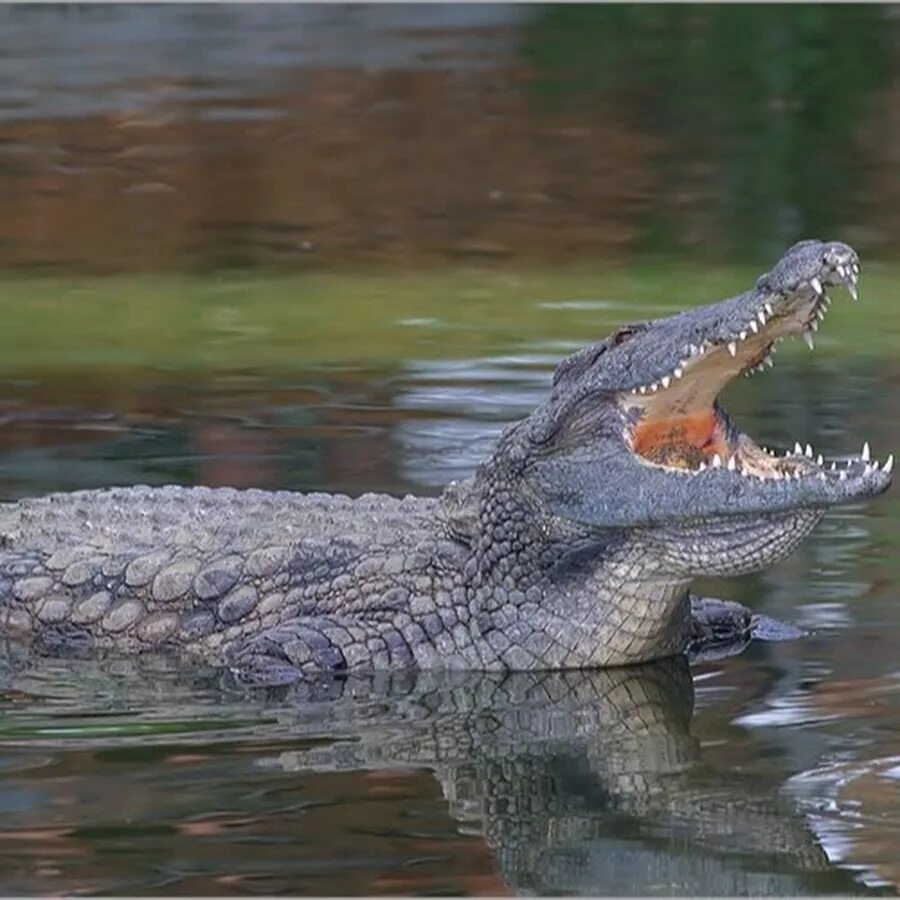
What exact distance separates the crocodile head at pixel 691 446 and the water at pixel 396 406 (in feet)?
1.51

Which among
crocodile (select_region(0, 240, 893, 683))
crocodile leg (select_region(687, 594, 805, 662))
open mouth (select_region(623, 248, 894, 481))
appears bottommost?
crocodile leg (select_region(687, 594, 805, 662))

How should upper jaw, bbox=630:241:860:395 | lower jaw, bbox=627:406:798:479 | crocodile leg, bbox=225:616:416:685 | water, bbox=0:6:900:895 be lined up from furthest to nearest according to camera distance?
1. crocodile leg, bbox=225:616:416:685
2. lower jaw, bbox=627:406:798:479
3. upper jaw, bbox=630:241:860:395
4. water, bbox=0:6:900:895

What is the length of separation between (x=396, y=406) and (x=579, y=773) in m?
4.99

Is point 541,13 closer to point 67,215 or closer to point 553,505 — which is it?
point 67,215

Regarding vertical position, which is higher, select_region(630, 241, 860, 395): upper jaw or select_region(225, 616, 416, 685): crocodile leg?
select_region(630, 241, 860, 395): upper jaw

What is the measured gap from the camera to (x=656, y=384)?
7441 mm

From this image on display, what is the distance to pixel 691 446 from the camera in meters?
7.64

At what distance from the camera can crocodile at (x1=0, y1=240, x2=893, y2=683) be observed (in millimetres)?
7324

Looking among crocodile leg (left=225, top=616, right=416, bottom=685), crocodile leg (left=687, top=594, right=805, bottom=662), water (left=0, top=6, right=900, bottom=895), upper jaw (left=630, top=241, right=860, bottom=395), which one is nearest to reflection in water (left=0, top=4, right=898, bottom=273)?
water (left=0, top=6, right=900, bottom=895)

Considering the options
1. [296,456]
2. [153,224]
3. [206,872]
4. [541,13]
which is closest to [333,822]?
[206,872]

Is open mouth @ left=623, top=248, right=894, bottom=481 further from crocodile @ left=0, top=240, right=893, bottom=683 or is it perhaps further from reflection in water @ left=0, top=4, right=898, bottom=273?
reflection in water @ left=0, top=4, right=898, bottom=273

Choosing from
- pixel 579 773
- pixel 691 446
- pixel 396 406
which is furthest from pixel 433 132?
pixel 579 773

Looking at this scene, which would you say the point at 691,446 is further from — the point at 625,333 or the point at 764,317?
the point at 764,317

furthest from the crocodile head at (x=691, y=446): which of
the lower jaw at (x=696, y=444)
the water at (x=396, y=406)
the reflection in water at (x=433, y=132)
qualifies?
the reflection in water at (x=433, y=132)
